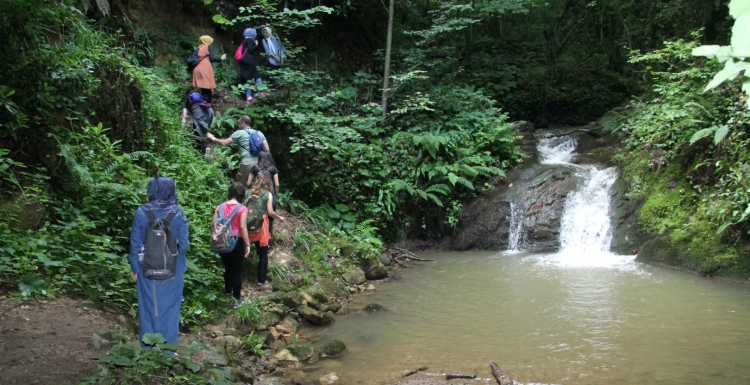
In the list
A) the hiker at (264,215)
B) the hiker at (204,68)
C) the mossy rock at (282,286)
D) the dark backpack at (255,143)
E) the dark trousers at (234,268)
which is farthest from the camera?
the hiker at (204,68)

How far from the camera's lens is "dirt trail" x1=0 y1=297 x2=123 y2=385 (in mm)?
4074

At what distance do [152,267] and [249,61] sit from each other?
9025 millimetres

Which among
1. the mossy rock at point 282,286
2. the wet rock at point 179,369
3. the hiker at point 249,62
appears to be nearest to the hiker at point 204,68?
the hiker at point 249,62

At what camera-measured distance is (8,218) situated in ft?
18.9

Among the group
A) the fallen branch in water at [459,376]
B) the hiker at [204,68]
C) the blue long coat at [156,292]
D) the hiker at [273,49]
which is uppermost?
the hiker at [273,49]

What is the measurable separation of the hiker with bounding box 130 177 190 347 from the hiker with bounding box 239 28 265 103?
7.77m

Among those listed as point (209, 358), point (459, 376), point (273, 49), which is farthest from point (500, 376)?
point (273, 49)

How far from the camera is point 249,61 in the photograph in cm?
1287

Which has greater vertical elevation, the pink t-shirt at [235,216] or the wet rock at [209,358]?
the pink t-shirt at [235,216]

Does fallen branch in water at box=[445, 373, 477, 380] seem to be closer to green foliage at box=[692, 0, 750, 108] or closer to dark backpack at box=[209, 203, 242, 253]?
dark backpack at box=[209, 203, 242, 253]

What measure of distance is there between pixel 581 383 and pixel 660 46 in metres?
14.1

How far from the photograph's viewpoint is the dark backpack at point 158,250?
4.77 meters

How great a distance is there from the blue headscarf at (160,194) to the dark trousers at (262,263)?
9.10 feet

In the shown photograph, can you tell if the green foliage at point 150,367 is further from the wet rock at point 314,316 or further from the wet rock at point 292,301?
the wet rock at point 292,301
